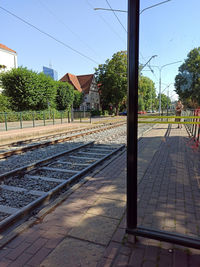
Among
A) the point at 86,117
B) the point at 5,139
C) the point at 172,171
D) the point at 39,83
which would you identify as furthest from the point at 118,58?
the point at 172,171

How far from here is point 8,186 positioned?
4258 mm

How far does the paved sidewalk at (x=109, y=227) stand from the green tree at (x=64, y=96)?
31748 millimetres

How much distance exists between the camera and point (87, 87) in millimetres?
52062

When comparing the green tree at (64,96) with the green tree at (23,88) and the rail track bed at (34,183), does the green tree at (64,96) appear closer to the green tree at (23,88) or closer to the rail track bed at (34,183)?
the green tree at (23,88)

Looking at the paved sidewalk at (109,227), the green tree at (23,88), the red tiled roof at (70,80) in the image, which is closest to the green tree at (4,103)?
the green tree at (23,88)

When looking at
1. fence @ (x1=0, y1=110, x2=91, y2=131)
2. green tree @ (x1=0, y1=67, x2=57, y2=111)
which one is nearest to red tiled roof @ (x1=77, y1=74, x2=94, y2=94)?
green tree @ (x1=0, y1=67, x2=57, y2=111)

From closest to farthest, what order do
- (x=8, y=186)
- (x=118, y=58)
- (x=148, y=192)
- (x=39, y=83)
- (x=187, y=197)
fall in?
1. (x=187, y=197)
2. (x=148, y=192)
3. (x=8, y=186)
4. (x=39, y=83)
5. (x=118, y=58)

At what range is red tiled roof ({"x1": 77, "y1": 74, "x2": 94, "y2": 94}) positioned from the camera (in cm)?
5178

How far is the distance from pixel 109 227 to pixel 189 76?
2.68 meters

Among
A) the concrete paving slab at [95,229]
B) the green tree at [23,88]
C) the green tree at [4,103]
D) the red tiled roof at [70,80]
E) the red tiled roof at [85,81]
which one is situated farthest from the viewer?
the red tiled roof at [85,81]

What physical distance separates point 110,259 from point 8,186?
3.11m

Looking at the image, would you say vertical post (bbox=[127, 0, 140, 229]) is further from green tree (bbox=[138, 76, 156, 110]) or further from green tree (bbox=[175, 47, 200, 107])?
green tree (bbox=[175, 47, 200, 107])

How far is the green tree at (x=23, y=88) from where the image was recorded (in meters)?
25.2

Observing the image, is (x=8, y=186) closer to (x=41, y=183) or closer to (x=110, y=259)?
(x=41, y=183)
